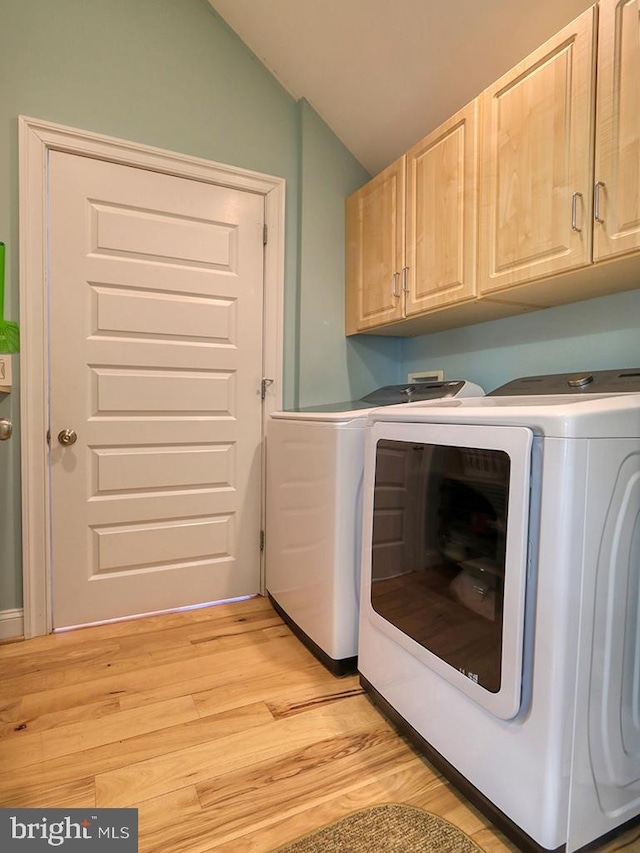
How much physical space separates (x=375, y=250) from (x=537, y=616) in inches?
70.2

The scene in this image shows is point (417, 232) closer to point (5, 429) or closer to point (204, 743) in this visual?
point (5, 429)

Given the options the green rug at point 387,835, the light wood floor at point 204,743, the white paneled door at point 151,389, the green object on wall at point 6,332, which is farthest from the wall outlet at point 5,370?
the green rug at point 387,835

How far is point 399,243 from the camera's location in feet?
6.55

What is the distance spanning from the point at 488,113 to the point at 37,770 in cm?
239

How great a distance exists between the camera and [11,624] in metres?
1.83

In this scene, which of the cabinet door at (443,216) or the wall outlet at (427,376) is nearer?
the cabinet door at (443,216)

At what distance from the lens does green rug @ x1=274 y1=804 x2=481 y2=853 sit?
954 millimetres

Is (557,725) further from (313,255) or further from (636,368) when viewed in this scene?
(313,255)

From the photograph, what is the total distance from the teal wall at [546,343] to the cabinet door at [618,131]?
0.41 ft

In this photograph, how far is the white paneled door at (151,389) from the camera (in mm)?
1900

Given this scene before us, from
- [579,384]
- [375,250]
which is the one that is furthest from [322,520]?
[375,250]

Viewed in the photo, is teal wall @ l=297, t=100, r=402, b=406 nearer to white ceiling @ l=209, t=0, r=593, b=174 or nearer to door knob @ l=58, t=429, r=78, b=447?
white ceiling @ l=209, t=0, r=593, b=174

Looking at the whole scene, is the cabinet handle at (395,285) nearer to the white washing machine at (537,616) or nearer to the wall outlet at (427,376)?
the wall outlet at (427,376)

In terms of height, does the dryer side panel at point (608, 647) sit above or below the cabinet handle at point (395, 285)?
below
